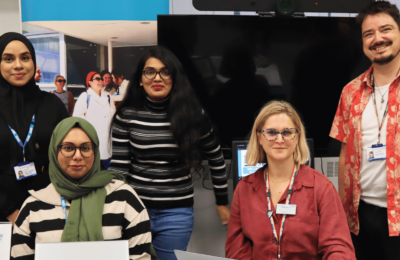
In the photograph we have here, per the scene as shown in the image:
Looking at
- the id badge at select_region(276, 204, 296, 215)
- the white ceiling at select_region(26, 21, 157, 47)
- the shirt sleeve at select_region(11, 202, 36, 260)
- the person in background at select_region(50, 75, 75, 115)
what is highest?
the white ceiling at select_region(26, 21, 157, 47)

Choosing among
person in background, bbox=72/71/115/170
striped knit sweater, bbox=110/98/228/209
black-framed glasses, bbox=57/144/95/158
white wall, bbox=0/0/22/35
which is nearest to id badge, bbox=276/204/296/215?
striped knit sweater, bbox=110/98/228/209

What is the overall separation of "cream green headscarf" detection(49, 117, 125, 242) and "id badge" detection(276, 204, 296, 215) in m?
0.77

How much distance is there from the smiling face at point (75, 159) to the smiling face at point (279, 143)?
80 centimetres

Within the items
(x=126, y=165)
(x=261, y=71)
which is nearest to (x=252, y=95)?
(x=261, y=71)

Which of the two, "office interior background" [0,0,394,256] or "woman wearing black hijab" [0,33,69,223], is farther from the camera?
"office interior background" [0,0,394,256]

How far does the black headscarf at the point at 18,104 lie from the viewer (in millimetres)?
2137

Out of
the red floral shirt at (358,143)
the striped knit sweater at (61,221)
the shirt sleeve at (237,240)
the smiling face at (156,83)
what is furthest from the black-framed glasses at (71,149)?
the red floral shirt at (358,143)

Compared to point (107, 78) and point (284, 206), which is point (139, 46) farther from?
point (284, 206)

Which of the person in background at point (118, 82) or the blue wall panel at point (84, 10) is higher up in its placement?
the blue wall panel at point (84, 10)

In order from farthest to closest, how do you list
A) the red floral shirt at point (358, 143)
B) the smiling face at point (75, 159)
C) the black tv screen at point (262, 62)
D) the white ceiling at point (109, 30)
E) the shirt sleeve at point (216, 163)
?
the white ceiling at point (109, 30) → the black tv screen at point (262, 62) → the shirt sleeve at point (216, 163) → the red floral shirt at point (358, 143) → the smiling face at point (75, 159)

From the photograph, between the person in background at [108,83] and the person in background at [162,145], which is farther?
the person in background at [108,83]

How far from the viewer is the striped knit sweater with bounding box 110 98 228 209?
213 centimetres

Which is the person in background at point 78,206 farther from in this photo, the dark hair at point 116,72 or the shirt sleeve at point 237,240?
the dark hair at point 116,72

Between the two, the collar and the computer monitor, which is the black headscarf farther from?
the computer monitor
